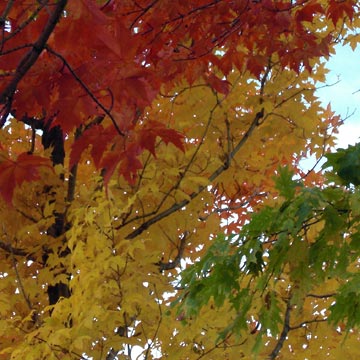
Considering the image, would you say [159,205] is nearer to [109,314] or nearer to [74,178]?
[74,178]

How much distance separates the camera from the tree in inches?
89.5

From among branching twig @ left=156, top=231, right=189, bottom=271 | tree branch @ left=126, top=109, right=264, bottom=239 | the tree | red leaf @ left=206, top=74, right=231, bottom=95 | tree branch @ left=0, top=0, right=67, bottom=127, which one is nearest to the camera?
tree branch @ left=0, top=0, right=67, bottom=127

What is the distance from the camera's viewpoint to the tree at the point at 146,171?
7.46 feet

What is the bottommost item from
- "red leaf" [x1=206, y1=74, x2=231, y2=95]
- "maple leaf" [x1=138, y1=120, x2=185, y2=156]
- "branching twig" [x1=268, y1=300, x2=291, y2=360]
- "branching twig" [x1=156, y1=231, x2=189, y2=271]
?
"branching twig" [x1=268, y1=300, x2=291, y2=360]

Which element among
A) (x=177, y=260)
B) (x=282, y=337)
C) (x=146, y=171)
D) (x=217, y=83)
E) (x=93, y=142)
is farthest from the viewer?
(x=177, y=260)

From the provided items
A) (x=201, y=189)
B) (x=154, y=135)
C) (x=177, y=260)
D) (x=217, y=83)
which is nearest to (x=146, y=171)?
(x=201, y=189)

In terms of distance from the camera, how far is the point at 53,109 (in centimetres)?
248

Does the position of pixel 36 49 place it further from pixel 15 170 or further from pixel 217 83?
pixel 217 83

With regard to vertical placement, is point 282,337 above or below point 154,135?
below

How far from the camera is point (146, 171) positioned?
3953 millimetres

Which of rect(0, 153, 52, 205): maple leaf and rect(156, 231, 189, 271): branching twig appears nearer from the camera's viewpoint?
rect(0, 153, 52, 205): maple leaf

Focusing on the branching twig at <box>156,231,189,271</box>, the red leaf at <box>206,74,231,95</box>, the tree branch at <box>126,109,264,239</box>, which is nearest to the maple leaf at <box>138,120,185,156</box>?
the red leaf at <box>206,74,231,95</box>

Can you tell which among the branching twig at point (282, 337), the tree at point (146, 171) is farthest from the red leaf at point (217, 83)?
the branching twig at point (282, 337)

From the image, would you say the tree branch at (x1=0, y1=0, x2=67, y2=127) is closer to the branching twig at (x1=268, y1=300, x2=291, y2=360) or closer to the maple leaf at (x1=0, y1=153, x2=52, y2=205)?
the maple leaf at (x1=0, y1=153, x2=52, y2=205)
